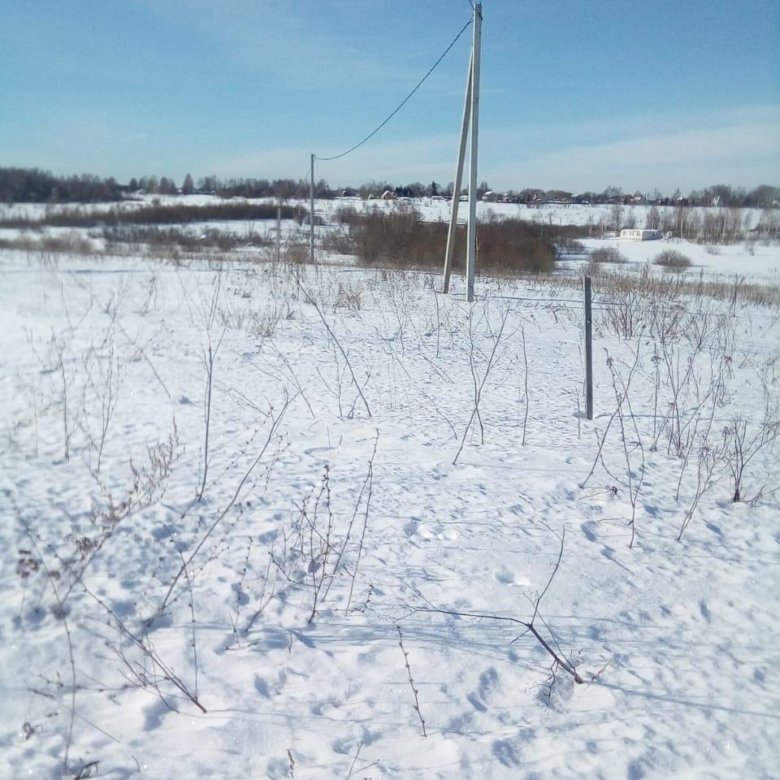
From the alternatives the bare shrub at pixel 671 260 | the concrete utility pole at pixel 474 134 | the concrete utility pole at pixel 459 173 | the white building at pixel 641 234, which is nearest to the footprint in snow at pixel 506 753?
the concrete utility pole at pixel 474 134

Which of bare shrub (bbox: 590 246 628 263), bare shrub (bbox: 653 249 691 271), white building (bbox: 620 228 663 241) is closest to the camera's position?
bare shrub (bbox: 653 249 691 271)

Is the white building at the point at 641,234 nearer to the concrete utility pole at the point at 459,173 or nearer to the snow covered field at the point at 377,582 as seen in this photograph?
the concrete utility pole at the point at 459,173

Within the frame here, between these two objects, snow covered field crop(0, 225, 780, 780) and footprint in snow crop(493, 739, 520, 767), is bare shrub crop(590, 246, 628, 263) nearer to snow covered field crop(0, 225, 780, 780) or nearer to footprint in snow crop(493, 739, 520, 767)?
snow covered field crop(0, 225, 780, 780)

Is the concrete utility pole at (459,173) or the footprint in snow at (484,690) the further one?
the concrete utility pole at (459,173)

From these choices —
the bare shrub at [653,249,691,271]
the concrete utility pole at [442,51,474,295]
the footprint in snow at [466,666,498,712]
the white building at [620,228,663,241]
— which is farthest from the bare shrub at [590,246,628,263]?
the footprint in snow at [466,666,498,712]

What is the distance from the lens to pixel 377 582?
9.73 ft

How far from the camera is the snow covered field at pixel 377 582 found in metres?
2.07

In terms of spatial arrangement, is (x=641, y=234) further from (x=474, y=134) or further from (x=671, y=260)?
(x=474, y=134)

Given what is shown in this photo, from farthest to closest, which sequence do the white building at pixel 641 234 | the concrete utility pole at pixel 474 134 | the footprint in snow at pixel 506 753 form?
the white building at pixel 641 234 < the concrete utility pole at pixel 474 134 < the footprint in snow at pixel 506 753

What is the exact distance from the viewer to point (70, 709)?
2.09 metres

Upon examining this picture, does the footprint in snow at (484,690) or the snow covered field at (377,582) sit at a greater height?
the snow covered field at (377,582)

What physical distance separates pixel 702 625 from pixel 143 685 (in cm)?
229

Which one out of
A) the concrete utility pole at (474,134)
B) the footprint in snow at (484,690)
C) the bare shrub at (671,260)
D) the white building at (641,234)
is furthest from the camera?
the white building at (641,234)

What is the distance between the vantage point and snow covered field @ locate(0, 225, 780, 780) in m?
2.07
